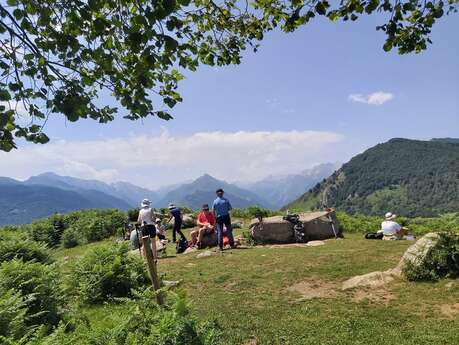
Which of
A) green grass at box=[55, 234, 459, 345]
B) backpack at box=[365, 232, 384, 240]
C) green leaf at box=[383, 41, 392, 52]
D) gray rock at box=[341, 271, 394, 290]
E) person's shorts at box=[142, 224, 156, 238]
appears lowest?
green grass at box=[55, 234, 459, 345]

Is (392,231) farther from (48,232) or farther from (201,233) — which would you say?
(48,232)

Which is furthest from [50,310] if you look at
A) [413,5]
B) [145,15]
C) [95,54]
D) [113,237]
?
[113,237]

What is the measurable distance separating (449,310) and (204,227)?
12.4m

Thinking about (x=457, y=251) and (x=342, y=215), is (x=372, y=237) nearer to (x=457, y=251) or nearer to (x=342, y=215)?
(x=342, y=215)

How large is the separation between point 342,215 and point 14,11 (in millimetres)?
23568

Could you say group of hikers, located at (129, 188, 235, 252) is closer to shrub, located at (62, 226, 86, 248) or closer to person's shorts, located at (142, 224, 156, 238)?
person's shorts, located at (142, 224, 156, 238)

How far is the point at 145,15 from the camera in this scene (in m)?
4.62

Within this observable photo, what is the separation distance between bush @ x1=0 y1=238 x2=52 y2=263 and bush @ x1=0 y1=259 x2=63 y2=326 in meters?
4.49

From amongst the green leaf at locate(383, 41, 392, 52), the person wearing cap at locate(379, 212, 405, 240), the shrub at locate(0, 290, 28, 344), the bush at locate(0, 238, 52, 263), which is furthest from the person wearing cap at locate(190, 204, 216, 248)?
the green leaf at locate(383, 41, 392, 52)

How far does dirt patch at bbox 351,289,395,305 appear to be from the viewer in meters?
10.2

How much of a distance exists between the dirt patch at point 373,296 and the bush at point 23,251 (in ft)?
36.7

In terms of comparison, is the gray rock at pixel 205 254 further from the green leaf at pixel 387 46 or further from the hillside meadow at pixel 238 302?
the green leaf at pixel 387 46

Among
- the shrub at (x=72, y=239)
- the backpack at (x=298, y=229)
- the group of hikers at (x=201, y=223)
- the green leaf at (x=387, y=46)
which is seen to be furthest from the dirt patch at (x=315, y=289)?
the shrub at (x=72, y=239)

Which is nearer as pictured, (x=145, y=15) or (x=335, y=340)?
(x=145, y=15)
